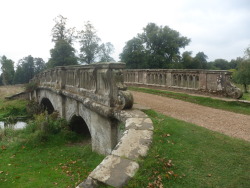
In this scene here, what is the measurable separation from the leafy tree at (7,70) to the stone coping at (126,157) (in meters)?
58.9

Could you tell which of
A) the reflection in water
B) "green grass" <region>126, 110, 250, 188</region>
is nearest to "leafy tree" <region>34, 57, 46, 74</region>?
the reflection in water

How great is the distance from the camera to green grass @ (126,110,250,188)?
299 cm

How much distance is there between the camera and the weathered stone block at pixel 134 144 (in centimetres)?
355

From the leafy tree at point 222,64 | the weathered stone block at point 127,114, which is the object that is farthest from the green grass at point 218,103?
the leafy tree at point 222,64

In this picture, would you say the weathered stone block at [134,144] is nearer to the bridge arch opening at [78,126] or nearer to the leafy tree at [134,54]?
the bridge arch opening at [78,126]

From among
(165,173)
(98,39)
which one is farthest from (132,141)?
(98,39)

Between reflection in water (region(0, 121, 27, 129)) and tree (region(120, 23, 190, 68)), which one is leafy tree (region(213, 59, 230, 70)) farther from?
reflection in water (region(0, 121, 27, 129))

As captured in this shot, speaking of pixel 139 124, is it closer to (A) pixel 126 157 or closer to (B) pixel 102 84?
(A) pixel 126 157

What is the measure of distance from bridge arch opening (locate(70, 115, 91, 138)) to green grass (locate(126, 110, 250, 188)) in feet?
19.0

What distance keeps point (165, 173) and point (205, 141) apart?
4.34 ft

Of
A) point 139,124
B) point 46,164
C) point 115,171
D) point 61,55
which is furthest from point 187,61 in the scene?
point 115,171

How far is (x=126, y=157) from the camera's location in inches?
136

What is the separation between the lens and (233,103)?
7.80 metres

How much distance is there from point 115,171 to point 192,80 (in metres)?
8.11
